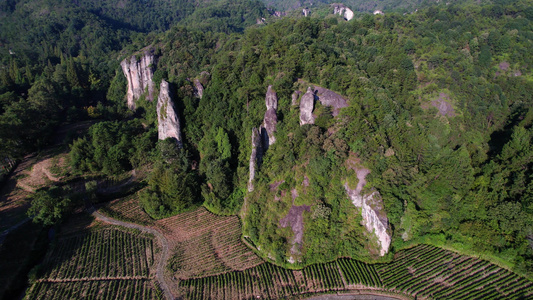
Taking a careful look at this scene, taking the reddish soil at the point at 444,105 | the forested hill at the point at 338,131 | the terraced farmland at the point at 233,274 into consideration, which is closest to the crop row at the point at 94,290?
the terraced farmland at the point at 233,274

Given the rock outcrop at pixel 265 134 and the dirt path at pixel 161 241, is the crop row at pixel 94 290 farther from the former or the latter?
the rock outcrop at pixel 265 134

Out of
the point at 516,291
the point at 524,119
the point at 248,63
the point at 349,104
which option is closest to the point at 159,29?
the point at 248,63

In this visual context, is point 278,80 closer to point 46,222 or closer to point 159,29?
point 46,222

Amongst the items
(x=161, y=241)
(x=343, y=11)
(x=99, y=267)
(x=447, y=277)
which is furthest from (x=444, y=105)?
(x=343, y=11)

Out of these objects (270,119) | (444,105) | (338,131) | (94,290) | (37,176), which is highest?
(270,119)

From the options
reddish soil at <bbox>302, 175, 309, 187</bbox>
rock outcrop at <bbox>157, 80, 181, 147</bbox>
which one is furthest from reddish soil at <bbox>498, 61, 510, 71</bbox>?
rock outcrop at <bbox>157, 80, 181, 147</bbox>

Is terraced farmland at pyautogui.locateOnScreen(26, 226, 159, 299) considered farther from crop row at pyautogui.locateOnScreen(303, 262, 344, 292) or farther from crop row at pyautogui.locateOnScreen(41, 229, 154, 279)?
crop row at pyautogui.locateOnScreen(303, 262, 344, 292)

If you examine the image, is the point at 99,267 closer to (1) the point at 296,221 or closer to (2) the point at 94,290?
(2) the point at 94,290
